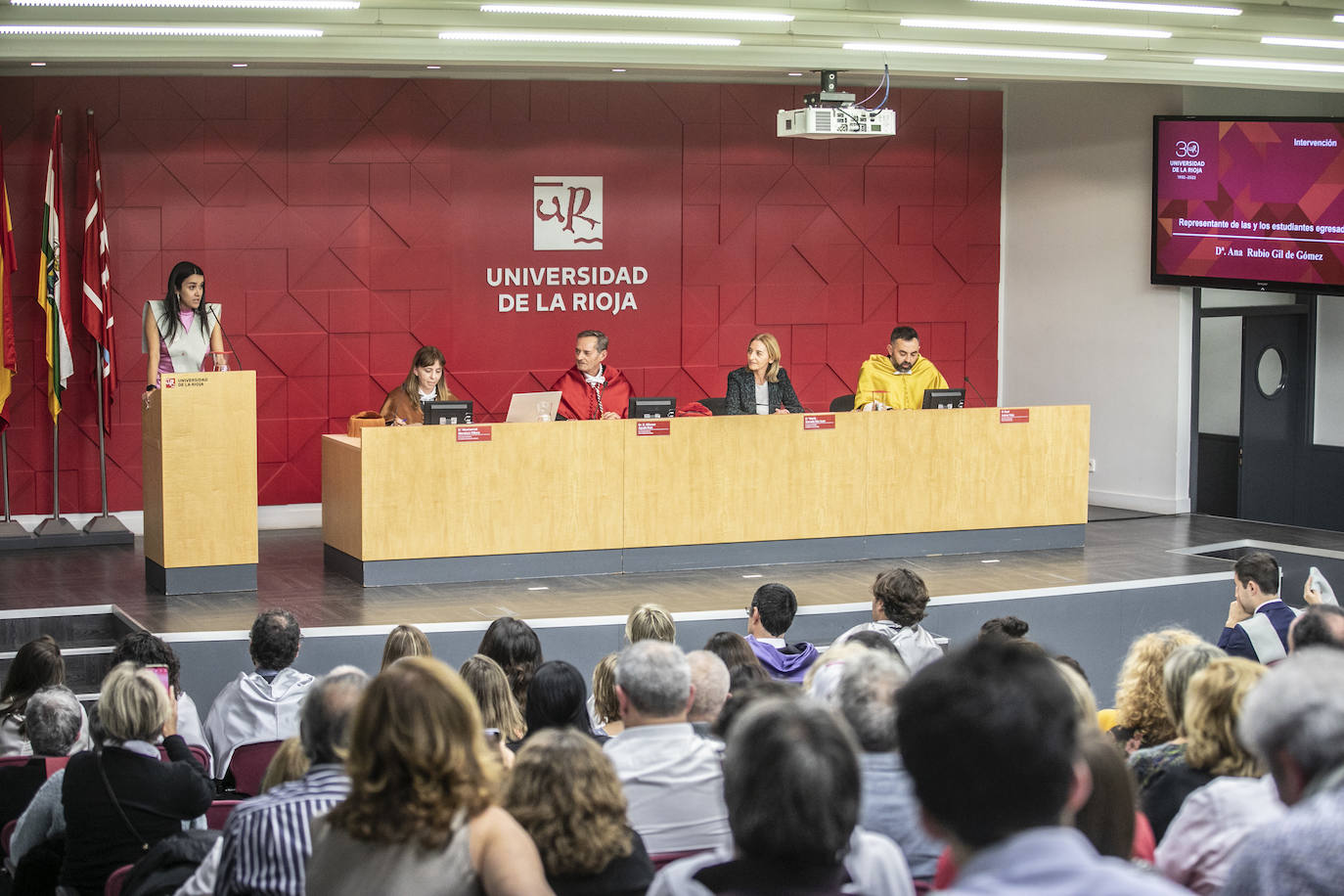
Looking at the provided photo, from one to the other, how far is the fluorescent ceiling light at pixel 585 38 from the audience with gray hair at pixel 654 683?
6.04 metres

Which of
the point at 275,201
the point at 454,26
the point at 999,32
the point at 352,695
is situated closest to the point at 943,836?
the point at 352,695

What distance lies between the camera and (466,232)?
1092cm

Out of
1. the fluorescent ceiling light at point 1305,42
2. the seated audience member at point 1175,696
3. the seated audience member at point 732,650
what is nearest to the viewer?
the seated audience member at point 1175,696

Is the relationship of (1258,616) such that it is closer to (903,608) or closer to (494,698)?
(903,608)

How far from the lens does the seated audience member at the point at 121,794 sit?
363cm

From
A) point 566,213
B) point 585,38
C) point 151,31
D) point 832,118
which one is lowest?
point 566,213

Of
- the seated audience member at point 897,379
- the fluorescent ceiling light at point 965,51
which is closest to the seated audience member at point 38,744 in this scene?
the seated audience member at point 897,379

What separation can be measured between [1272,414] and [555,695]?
9390 millimetres

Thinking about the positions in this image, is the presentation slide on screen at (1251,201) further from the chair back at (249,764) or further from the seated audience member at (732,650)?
Answer: the chair back at (249,764)

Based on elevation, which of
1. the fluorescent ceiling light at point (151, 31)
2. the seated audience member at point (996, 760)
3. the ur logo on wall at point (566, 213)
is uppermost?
the fluorescent ceiling light at point (151, 31)

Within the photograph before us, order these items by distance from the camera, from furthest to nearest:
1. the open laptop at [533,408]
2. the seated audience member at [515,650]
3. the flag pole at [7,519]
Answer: the flag pole at [7,519] → the open laptop at [533,408] → the seated audience member at [515,650]

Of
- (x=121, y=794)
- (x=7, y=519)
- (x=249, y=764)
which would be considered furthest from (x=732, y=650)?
(x=7, y=519)

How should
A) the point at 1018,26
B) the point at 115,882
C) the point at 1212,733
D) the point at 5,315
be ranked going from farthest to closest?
the point at 5,315, the point at 1018,26, the point at 115,882, the point at 1212,733

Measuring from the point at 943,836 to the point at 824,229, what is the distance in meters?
10.6
